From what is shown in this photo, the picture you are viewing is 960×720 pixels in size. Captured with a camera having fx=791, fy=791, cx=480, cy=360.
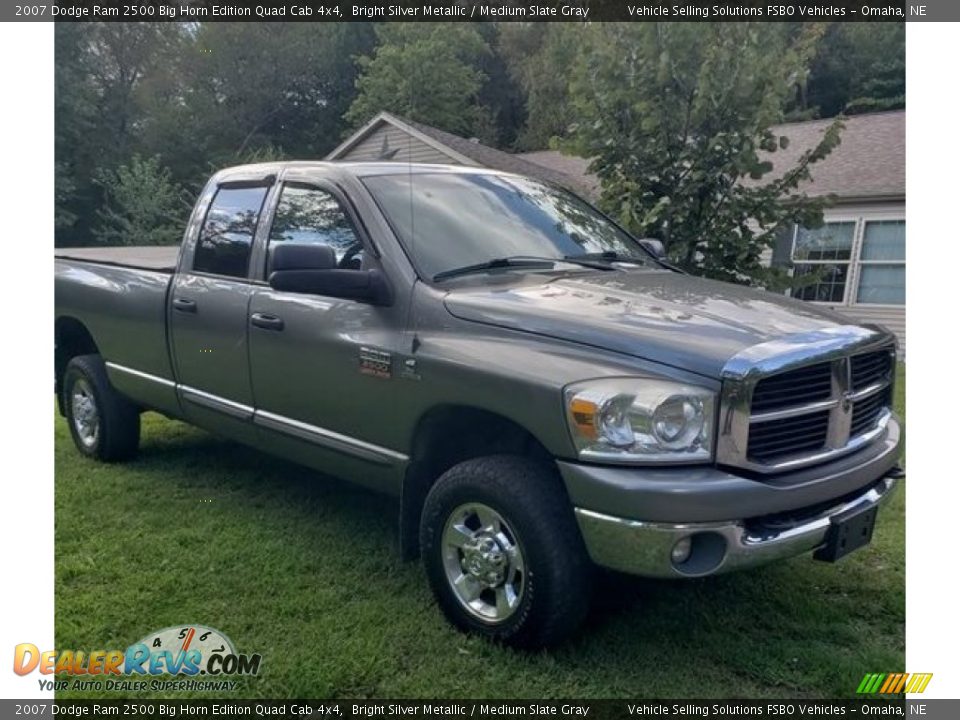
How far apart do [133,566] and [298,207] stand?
6.58 feet

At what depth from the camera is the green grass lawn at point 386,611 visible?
9.89ft

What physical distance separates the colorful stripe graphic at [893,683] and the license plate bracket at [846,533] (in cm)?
49

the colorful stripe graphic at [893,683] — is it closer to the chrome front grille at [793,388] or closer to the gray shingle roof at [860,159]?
the chrome front grille at [793,388]

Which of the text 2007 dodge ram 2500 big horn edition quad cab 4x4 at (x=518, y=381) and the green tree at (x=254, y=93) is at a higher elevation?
the green tree at (x=254, y=93)

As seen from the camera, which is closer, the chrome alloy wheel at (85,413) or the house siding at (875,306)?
the chrome alloy wheel at (85,413)

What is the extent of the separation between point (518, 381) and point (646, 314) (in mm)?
586

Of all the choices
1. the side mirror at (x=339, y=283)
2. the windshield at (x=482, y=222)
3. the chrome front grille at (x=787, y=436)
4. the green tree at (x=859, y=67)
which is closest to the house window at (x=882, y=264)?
the green tree at (x=859, y=67)

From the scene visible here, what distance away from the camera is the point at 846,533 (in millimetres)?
2973

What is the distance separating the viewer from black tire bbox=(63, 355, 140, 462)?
5.45m

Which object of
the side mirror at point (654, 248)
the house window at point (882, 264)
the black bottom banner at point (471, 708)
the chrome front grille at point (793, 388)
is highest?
the house window at point (882, 264)

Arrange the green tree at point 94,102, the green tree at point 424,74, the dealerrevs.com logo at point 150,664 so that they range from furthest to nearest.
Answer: the green tree at point 94,102
the green tree at point 424,74
the dealerrevs.com logo at point 150,664

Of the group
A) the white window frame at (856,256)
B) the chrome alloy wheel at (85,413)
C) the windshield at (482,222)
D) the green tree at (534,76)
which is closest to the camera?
the windshield at (482,222)

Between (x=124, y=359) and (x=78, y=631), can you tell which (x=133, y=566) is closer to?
(x=78, y=631)

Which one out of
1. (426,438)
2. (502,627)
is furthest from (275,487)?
(502,627)
